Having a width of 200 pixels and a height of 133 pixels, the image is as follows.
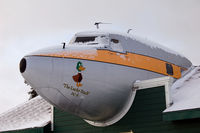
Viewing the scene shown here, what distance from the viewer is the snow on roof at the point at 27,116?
47.5ft

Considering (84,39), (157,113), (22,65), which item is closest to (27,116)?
(84,39)

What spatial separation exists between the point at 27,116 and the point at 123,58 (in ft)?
21.5

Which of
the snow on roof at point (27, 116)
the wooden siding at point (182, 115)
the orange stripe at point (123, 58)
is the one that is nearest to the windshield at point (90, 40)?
the orange stripe at point (123, 58)

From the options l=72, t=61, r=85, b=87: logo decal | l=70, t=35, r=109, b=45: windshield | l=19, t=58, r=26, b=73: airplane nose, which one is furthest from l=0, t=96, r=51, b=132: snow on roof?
l=72, t=61, r=85, b=87: logo decal

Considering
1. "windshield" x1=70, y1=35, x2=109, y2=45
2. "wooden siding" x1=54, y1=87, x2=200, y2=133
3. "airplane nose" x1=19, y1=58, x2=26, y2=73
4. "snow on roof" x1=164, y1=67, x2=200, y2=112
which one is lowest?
"wooden siding" x1=54, y1=87, x2=200, y2=133

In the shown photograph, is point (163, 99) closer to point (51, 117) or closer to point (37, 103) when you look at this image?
point (51, 117)

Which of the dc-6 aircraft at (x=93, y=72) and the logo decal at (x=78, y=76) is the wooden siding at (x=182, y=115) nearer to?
the dc-6 aircraft at (x=93, y=72)

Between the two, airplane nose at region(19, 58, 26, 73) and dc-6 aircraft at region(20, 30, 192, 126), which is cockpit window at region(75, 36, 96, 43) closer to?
dc-6 aircraft at region(20, 30, 192, 126)

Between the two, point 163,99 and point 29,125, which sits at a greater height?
point 163,99

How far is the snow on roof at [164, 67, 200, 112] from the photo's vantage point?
31.8 ft

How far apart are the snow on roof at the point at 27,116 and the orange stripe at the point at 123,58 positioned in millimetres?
4588

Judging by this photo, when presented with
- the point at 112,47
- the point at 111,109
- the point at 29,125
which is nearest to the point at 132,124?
the point at 111,109

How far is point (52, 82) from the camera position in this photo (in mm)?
9867

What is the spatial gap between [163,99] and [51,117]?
512cm
